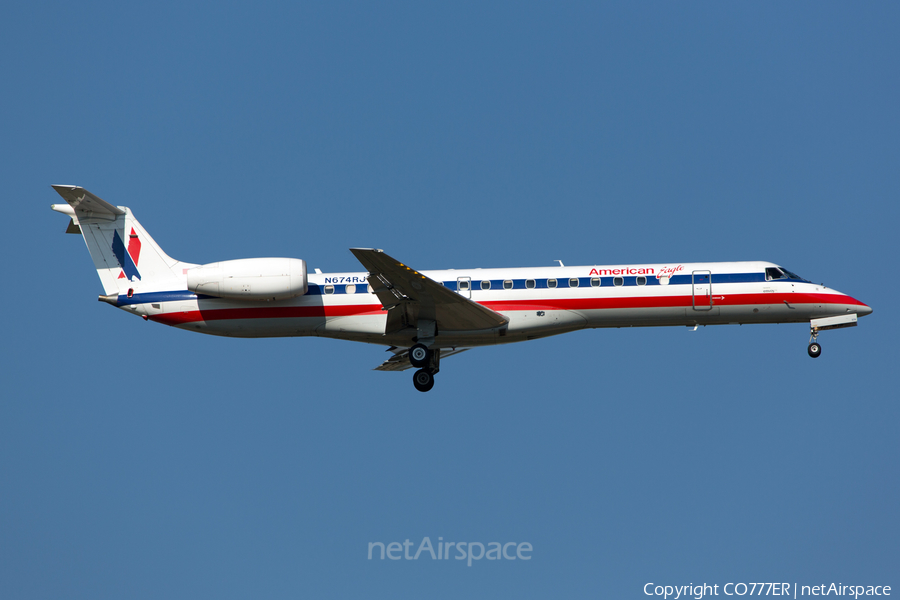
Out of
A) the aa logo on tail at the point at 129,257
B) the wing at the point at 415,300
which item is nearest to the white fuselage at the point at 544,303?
the wing at the point at 415,300

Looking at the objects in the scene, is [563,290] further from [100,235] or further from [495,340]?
[100,235]

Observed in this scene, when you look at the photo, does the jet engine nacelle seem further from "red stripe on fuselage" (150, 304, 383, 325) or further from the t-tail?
the t-tail

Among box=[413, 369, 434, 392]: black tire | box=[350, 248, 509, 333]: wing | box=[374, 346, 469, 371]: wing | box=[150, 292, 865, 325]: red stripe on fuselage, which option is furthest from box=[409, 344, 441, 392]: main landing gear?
box=[374, 346, 469, 371]: wing

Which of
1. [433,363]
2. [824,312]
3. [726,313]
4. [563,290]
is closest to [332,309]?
[433,363]

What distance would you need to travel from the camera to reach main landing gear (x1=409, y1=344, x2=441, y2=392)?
21.2 meters

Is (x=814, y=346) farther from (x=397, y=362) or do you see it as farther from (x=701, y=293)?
(x=397, y=362)

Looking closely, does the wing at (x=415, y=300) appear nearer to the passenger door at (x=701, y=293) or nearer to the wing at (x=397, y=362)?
the wing at (x=397, y=362)

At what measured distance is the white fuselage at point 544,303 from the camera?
2116cm

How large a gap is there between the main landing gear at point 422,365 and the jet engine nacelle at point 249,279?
353cm

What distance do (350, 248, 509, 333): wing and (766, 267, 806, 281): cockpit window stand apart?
Answer: 7.63 metres

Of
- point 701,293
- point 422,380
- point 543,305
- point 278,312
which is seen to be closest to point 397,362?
point 422,380

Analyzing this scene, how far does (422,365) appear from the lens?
21359mm

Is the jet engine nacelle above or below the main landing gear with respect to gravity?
above

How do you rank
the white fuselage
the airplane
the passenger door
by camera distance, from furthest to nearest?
the passenger door → the white fuselage → the airplane
